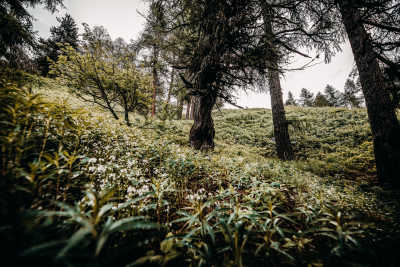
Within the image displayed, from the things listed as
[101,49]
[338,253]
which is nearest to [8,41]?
[101,49]

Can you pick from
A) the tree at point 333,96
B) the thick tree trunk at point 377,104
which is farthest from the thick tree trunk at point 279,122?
the tree at point 333,96

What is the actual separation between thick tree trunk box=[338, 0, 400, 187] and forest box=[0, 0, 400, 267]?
3cm

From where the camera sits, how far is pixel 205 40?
3971 mm

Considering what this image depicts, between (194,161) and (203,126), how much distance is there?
7.32 feet

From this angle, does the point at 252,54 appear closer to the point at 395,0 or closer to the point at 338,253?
the point at 395,0

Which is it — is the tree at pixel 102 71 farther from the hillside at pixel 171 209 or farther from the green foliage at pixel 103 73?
the hillside at pixel 171 209

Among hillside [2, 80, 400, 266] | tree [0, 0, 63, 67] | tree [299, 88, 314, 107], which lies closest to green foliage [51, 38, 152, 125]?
tree [0, 0, 63, 67]

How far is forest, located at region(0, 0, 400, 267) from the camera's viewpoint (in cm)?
99

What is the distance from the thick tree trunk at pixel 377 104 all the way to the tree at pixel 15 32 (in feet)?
26.4

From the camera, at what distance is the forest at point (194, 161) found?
3.25 feet

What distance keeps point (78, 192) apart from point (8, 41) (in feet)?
18.7

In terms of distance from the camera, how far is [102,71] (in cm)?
564

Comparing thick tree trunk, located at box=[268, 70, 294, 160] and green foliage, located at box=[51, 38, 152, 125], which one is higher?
green foliage, located at box=[51, 38, 152, 125]

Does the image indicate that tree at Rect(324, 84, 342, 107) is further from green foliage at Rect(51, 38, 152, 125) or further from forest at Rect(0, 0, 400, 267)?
green foliage at Rect(51, 38, 152, 125)
